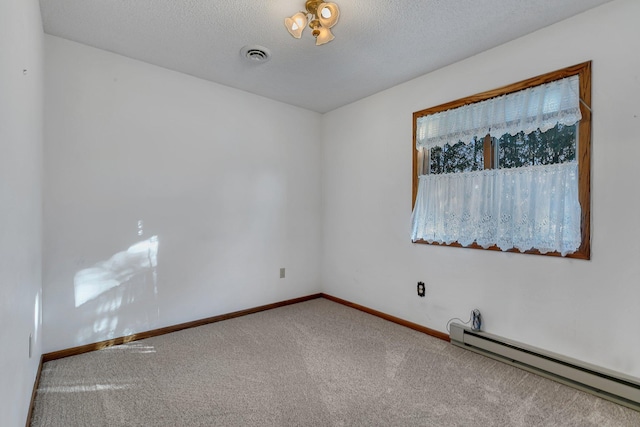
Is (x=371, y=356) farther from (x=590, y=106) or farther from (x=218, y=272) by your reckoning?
(x=590, y=106)

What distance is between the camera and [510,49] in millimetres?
2385

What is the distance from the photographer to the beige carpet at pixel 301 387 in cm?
170

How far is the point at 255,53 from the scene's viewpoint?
257 centimetres

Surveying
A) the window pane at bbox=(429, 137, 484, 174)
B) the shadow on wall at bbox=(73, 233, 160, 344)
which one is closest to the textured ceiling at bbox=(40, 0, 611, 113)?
the window pane at bbox=(429, 137, 484, 174)

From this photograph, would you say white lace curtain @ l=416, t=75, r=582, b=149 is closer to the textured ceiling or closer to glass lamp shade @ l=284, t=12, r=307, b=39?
the textured ceiling

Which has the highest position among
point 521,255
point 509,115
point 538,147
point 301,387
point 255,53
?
point 255,53

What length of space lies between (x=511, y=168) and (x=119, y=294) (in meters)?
3.37

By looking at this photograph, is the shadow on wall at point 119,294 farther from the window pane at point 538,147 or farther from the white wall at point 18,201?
the window pane at point 538,147

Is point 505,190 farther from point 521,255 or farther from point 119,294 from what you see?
point 119,294

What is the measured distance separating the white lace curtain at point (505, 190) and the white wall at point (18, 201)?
281cm

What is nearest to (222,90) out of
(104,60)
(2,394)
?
(104,60)

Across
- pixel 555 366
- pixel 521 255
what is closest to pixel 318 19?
pixel 521 255

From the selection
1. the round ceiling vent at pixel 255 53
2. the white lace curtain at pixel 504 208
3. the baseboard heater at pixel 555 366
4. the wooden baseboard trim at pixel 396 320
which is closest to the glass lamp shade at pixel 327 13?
the round ceiling vent at pixel 255 53

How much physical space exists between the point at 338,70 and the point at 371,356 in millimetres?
2530
